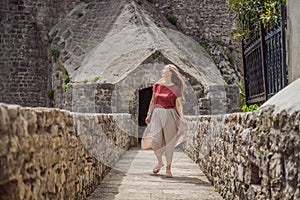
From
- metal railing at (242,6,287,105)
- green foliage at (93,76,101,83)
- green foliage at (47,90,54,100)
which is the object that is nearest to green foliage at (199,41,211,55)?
green foliage at (47,90,54,100)

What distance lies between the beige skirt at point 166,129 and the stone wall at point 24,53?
1358 cm

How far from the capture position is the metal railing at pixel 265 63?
507cm

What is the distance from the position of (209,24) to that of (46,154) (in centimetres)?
2020

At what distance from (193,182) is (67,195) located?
261 cm

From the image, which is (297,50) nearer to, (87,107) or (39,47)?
(87,107)

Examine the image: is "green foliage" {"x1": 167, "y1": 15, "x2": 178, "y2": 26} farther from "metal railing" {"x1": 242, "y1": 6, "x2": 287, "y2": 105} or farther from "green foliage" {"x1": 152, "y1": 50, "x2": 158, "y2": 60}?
"metal railing" {"x1": 242, "y1": 6, "x2": 287, "y2": 105}

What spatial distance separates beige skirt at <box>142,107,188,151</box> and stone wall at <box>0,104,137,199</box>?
1406 millimetres

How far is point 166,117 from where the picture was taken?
21.7 feet

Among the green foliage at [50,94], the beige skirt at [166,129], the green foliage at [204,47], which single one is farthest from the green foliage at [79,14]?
the beige skirt at [166,129]

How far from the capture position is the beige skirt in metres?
6.60

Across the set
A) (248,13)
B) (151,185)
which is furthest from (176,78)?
(151,185)

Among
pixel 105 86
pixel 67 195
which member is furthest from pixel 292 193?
pixel 105 86

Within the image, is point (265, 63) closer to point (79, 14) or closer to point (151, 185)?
point (151, 185)

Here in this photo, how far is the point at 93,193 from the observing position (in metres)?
5.00
